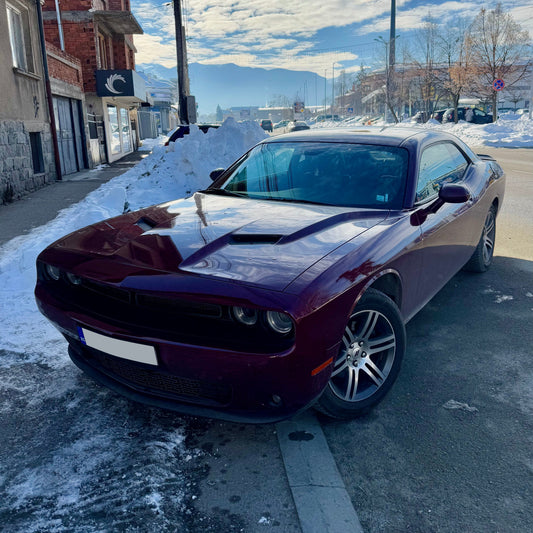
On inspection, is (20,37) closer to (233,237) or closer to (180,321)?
(233,237)

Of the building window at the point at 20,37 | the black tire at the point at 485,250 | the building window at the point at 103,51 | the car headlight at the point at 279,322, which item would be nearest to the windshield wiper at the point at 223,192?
the car headlight at the point at 279,322

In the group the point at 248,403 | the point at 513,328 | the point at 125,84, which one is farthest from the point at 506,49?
the point at 248,403

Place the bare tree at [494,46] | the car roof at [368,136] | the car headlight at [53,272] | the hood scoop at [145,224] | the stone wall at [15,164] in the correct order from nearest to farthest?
the car headlight at [53,272], the hood scoop at [145,224], the car roof at [368,136], the stone wall at [15,164], the bare tree at [494,46]

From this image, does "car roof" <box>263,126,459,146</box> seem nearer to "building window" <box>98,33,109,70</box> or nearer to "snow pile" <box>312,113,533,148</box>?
"building window" <box>98,33,109,70</box>

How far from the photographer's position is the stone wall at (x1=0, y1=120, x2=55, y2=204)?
1025 centimetres

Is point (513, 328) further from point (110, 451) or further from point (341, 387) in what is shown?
point (110, 451)

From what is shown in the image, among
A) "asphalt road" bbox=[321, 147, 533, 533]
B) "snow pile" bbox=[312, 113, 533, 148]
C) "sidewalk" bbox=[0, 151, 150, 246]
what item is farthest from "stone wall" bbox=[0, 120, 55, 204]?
"snow pile" bbox=[312, 113, 533, 148]

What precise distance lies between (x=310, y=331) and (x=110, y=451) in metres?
1.17

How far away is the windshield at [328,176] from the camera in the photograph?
132 inches

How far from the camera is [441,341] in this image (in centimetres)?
369

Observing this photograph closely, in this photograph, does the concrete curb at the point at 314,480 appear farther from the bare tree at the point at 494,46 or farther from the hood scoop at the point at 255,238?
the bare tree at the point at 494,46

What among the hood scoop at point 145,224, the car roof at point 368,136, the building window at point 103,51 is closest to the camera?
the hood scoop at point 145,224

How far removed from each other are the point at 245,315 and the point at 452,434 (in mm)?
1262

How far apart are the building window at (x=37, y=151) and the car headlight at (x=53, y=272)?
1105 centimetres
